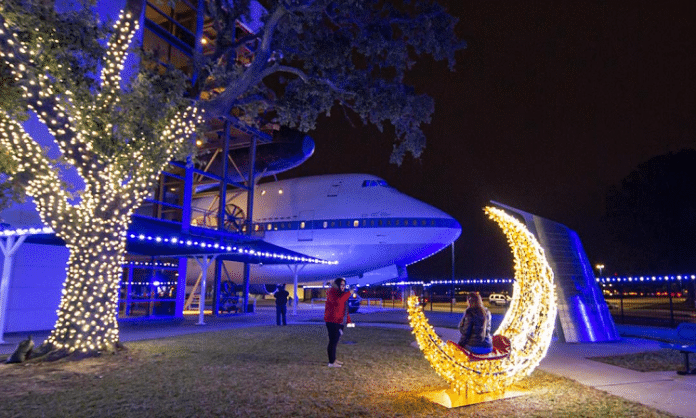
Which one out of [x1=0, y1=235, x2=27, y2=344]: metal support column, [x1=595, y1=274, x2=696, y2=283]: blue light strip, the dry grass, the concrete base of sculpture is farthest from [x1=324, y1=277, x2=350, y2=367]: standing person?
[x1=595, y1=274, x2=696, y2=283]: blue light strip

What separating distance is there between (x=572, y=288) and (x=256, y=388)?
10.7 m

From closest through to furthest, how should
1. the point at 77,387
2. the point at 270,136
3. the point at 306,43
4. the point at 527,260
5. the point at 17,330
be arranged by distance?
1. the point at 77,387
2. the point at 527,260
3. the point at 306,43
4. the point at 17,330
5. the point at 270,136

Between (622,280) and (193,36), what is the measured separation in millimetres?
24554

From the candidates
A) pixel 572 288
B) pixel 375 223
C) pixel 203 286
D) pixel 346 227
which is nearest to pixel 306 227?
pixel 346 227

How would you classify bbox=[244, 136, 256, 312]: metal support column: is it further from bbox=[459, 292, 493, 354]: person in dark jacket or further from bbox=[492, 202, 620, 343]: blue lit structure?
bbox=[459, 292, 493, 354]: person in dark jacket

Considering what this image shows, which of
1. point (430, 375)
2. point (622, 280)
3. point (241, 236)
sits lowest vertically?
point (430, 375)

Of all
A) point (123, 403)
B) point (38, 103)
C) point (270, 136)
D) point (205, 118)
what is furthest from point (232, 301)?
point (123, 403)

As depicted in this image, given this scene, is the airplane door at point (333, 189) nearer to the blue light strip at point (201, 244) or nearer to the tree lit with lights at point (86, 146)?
the blue light strip at point (201, 244)

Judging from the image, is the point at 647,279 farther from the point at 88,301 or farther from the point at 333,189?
the point at 88,301

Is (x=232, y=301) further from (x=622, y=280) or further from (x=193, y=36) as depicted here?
(x=622, y=280)

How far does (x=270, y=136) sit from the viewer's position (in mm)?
30328

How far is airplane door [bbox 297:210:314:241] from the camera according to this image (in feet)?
103

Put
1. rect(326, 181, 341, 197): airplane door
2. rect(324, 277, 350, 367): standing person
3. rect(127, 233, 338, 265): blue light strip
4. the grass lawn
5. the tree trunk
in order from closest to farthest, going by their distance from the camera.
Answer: the grass lawn
rect(324, 277, 350, 367): standing person
the tree trunk
rect(127, 233, 338, 265): blue light strip
rect(326, 181, 341, 197): airplane door

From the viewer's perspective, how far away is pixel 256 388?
25.7 feet
